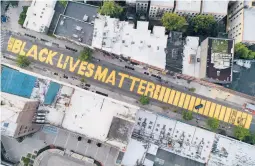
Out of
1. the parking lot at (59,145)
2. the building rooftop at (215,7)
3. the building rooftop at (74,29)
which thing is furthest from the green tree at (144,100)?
the building rooftop at (215,7)

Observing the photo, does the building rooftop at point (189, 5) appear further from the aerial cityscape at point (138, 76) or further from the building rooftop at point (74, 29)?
the building rooftop at point (74, 29)

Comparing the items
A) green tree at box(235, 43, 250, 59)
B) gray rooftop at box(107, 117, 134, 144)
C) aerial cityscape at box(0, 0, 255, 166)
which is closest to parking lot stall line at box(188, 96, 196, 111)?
aerial cityscape at box(0, 0, 255, 166)

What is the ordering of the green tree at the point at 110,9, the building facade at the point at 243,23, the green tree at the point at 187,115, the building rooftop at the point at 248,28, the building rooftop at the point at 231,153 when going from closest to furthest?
the building rooftop at the point at 231,153, the building rooftop at the point at 248,28, the building facade at the point at 243,23, the green tree at the point at 187,115, the green tree at the point at 110,9

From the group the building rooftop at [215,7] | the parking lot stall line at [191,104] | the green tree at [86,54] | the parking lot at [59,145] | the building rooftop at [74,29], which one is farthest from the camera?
the parking lot stall line at [191,104]

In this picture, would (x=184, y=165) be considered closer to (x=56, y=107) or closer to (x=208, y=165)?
(x=208, y=165)

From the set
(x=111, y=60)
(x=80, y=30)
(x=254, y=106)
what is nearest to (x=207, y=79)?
(x=254, y=106)

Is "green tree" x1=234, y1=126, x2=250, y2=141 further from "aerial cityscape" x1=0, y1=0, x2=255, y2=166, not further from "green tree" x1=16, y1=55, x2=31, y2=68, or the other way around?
"green tree" x1=16, y1=55, x2=31, y2=68

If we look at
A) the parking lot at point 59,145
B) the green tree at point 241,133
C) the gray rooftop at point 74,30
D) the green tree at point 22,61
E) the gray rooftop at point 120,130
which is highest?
the gray rooftop at point 74,30

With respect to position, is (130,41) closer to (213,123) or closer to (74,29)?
(74,29)

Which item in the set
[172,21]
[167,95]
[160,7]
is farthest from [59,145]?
[160,7]
